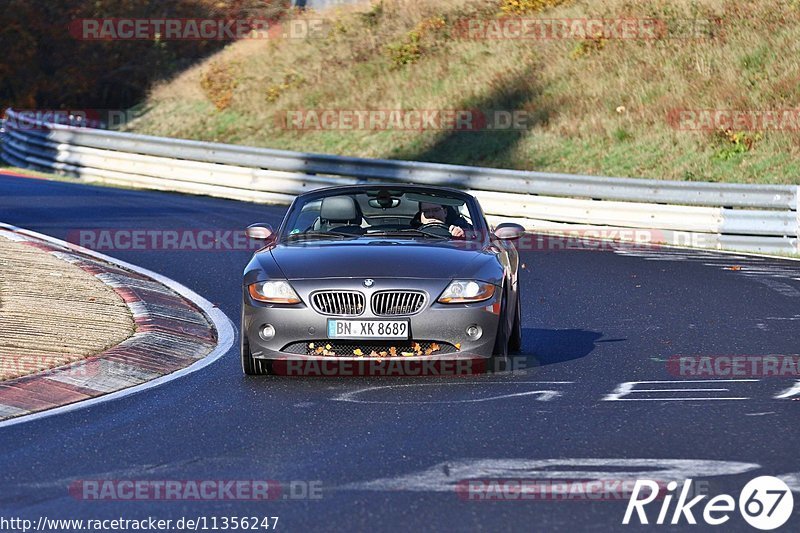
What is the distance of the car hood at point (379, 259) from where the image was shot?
9953mm

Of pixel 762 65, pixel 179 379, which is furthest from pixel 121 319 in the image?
pixel 762 65

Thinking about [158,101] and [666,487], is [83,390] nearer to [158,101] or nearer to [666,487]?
[666,487]

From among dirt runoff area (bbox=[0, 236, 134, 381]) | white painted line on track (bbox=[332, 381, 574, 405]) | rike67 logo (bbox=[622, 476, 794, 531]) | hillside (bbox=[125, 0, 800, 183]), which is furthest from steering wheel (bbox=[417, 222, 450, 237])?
hillside (bbox=[125, 0, 800, 183])

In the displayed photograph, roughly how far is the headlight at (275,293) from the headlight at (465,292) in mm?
1031

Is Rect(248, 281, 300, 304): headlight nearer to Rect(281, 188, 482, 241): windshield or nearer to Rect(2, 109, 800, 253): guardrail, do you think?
Rect(281, 188, 482, 241): windshield

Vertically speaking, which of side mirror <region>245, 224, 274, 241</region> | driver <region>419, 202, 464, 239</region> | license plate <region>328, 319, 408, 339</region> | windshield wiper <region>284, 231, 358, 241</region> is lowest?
license plate <region>328, 319, 408, 339</region>

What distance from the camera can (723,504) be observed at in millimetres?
6203

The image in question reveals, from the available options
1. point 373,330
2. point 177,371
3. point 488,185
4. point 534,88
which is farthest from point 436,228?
point 534,88

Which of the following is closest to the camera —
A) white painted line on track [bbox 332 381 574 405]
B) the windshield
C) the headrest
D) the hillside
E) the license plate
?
white painted line on track [bbox 332 381 574 405]

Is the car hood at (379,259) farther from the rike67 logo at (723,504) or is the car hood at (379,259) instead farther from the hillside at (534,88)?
the hillside at (534,88)

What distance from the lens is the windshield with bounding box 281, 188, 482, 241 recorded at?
1104cm

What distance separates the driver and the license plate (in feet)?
5.27

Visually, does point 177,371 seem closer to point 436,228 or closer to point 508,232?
point 436,228

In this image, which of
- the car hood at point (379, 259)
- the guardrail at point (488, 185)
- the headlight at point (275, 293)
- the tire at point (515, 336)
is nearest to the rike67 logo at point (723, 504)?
the car hood at point (379, 259)
